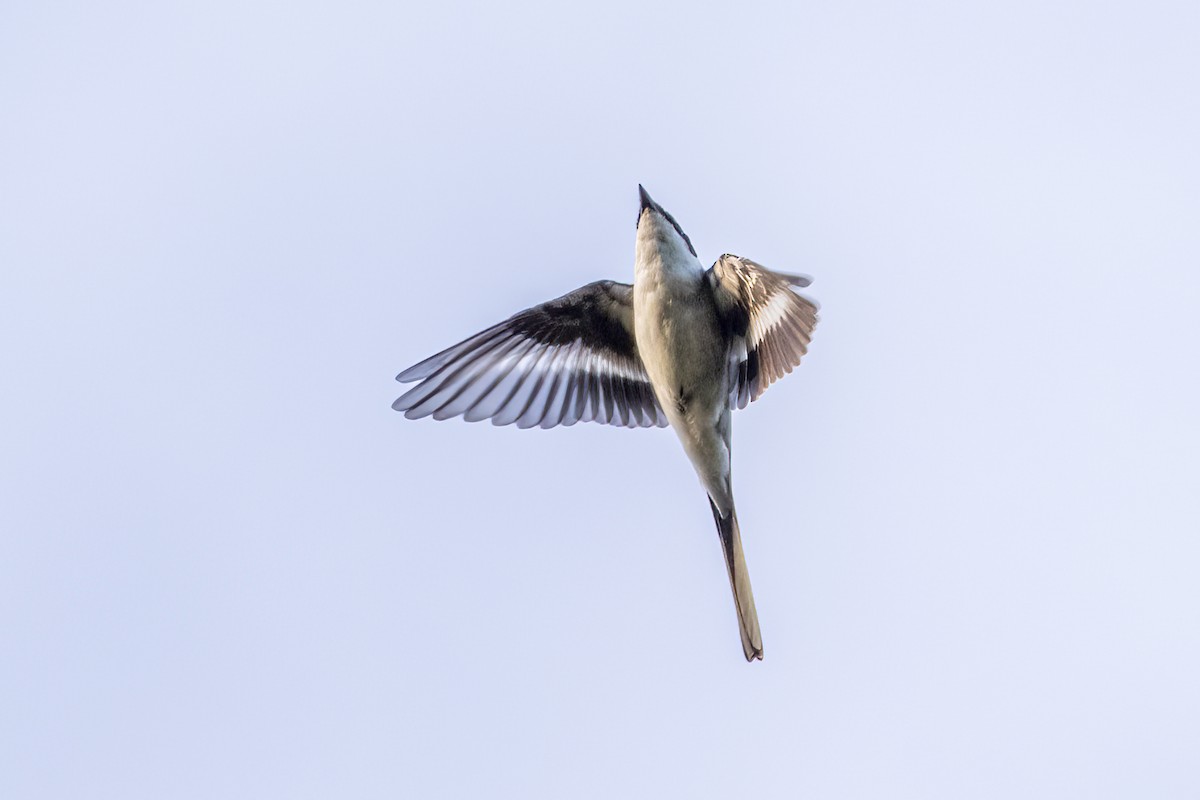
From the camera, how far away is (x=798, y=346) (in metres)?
6.26

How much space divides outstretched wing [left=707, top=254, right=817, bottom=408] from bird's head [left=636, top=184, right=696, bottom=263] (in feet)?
0.79

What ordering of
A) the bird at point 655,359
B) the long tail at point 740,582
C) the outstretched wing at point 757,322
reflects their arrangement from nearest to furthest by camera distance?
the outstretched wing at point 757,322 → the bird at point 655,359 → the long tail at point 740,582

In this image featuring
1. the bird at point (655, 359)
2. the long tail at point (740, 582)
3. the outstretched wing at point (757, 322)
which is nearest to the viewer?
the outstretched wing at point (757, 322)

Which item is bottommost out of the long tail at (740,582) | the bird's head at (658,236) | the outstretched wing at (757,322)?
the long tail at (740,582)

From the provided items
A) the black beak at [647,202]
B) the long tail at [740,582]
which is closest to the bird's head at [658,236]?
the black beak at [647,202]

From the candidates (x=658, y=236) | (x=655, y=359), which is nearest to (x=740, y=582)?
(x=655, y=359)

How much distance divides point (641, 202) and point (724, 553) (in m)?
2.11

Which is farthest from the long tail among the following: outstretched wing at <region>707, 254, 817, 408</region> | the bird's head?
the bird's head

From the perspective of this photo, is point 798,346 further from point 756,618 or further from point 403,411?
point 403,411

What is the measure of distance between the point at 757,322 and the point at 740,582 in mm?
1482

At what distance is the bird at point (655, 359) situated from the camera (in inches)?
254

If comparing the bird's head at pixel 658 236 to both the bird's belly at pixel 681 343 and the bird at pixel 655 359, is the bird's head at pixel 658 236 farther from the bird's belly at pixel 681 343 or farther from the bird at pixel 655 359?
the bird's belly at pixel 681 343

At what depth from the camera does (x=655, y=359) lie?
660cm

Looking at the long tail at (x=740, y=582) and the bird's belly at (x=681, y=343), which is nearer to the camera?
the bird's belly at (x=681, y=343)
